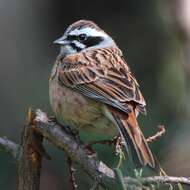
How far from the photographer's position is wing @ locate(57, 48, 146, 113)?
15.3ft

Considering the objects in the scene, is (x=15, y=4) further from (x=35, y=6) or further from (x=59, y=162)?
(x=59, y=162)

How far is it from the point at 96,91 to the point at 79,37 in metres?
0.63

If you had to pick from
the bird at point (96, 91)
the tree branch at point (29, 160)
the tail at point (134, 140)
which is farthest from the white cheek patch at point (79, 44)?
the tree branch at point (29, 160)

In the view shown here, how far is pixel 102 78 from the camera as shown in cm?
504

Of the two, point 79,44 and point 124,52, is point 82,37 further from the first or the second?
point 124,52

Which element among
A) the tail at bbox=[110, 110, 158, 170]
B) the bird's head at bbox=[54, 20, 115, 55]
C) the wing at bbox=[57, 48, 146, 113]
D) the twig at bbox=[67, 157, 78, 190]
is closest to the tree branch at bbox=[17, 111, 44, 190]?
the twig at bbox=[67, 157, 78, 190]

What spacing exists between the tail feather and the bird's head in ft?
3.05

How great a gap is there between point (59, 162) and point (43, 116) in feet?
10.2

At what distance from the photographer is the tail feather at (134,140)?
3.92 meters

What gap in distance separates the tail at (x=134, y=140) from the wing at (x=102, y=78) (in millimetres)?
60

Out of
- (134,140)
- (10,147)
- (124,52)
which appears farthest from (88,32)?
(124,52)

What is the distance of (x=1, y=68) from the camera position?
8.79 m

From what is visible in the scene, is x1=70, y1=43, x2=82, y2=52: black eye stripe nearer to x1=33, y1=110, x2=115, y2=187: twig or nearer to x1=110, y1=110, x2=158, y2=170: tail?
x1=110, y1=110, x2=158, y2=170: tail

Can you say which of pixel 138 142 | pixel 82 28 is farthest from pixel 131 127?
pixel 82 28
